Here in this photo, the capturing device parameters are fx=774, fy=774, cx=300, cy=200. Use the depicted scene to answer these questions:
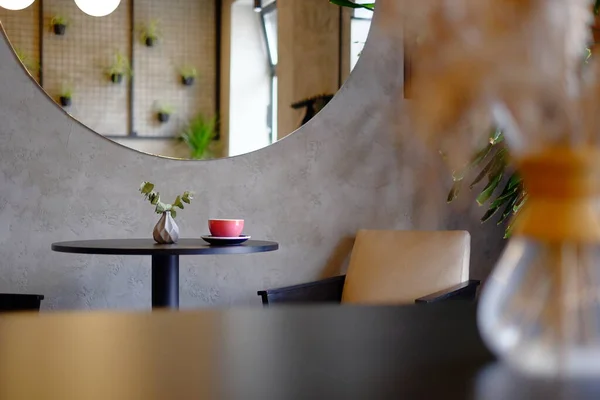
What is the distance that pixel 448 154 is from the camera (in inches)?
24.9

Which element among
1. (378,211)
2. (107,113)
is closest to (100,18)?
(107,113)

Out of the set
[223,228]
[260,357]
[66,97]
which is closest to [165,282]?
[223,228]

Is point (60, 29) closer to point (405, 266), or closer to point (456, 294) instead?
point (405, 266)

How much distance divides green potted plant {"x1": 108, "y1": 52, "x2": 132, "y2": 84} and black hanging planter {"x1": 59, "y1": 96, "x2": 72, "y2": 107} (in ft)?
0.70

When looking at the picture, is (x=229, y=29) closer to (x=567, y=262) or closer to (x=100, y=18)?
(x=100, y=18)

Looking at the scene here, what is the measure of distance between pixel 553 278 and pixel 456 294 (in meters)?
2.50

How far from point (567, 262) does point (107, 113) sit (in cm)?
310

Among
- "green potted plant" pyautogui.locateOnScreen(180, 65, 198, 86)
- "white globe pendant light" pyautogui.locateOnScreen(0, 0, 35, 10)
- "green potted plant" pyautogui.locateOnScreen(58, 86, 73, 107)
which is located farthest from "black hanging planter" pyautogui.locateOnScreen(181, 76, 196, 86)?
"white globe pendant light" pyautogui.locateOnScreen(0, 0, 35, 10)

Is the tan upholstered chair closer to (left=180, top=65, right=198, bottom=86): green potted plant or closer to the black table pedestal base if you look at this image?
the black table pedestal base

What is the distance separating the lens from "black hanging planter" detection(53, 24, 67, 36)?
340 centimetres

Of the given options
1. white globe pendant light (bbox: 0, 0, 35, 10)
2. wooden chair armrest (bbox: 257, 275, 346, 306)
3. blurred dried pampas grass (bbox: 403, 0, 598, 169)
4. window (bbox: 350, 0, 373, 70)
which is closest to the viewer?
blurred dried pampas grass (bbox: 403, 0, 598, 169)

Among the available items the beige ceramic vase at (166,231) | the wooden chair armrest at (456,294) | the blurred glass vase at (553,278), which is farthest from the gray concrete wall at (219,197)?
the blurred glass vase at (553,278)

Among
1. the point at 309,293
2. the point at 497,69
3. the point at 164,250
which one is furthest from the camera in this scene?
the point at 309,293

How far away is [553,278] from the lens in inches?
23.6
